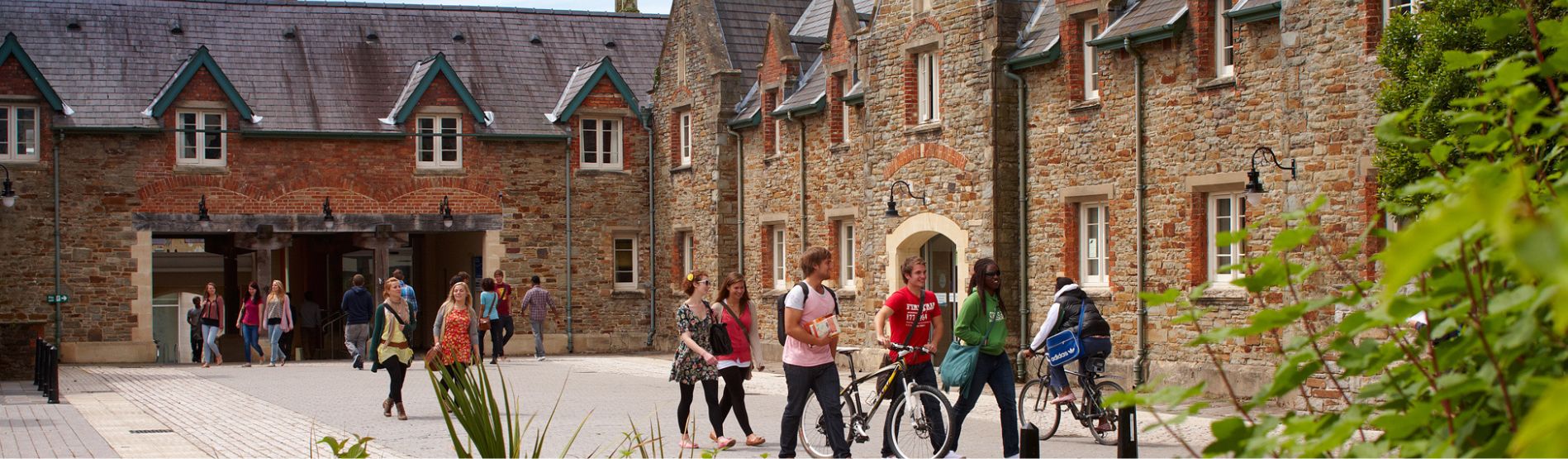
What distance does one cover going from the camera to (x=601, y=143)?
3378 centimetres

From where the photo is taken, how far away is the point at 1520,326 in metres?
2.55

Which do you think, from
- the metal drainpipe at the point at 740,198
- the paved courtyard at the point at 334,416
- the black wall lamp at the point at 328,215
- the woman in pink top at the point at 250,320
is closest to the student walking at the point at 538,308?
the paved courtyard at the point at 334,416

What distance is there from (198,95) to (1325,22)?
21.8 meters

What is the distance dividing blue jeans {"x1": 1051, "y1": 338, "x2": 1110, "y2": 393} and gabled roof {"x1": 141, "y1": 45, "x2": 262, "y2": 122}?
21.0 metres

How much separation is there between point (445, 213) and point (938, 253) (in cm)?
1160

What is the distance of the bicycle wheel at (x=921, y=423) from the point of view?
11344 mm

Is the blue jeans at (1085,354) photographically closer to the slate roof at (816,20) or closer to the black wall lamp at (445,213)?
the slate roof at (816,20)

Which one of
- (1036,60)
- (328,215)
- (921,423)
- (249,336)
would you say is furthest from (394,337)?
(328,215)

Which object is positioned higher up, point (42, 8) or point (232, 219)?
point (42, 8)

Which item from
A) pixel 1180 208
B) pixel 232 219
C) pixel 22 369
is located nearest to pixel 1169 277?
pixel 1180 208

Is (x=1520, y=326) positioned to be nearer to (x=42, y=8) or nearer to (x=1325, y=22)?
(x=1325, y=22)

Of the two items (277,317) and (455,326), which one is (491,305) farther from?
(455,326)

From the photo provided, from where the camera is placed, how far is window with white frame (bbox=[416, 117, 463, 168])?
107ft

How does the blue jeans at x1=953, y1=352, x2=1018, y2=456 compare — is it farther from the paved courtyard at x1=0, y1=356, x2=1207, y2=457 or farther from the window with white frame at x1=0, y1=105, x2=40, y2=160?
the window with white frame at x1=0, y1=105, x2=40, y2=160
